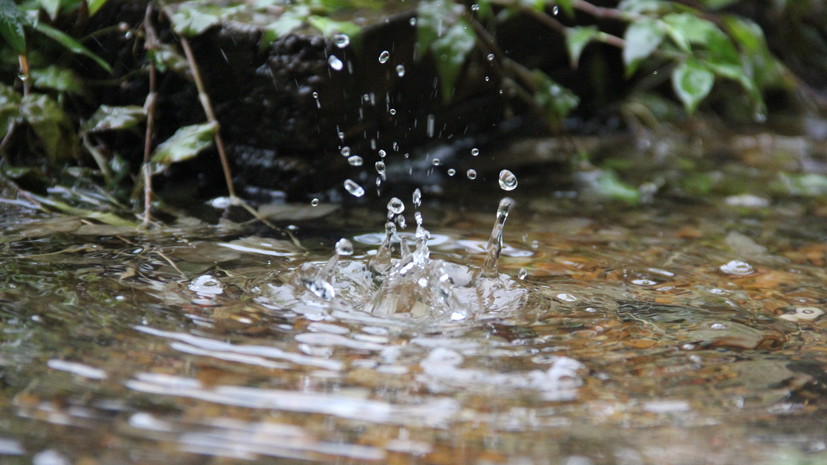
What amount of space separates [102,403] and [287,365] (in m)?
0.30

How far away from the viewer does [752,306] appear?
1.83m

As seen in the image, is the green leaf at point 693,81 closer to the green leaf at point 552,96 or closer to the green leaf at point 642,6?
the green leaf at point 642,6

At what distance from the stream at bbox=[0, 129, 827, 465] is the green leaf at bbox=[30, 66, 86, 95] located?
411 millimetres

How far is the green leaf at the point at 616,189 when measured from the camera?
9.57ft

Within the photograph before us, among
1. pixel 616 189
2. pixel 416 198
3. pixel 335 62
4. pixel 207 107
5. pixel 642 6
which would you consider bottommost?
pixel 616 189

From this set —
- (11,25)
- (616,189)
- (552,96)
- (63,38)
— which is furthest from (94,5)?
(616,189)

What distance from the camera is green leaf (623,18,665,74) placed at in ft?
8.93

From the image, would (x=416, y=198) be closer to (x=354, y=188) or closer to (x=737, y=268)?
(x=354, y=188)

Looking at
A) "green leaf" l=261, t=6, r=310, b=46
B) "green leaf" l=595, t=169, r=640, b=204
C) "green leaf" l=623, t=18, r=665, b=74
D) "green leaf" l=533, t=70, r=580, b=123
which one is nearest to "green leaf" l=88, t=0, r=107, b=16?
"green leaf" l=261, t=6, r=310, b=46

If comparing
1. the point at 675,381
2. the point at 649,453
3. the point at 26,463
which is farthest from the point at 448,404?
the point at 26,463

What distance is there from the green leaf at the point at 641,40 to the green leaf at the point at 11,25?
73.4 inches

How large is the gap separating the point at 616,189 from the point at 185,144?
5.04 feet

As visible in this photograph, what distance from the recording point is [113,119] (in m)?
2.48

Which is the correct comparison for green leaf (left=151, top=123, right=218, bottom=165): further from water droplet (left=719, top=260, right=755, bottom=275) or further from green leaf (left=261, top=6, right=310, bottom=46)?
water droplet (left=719, top=260, right=755, bottom=275)
